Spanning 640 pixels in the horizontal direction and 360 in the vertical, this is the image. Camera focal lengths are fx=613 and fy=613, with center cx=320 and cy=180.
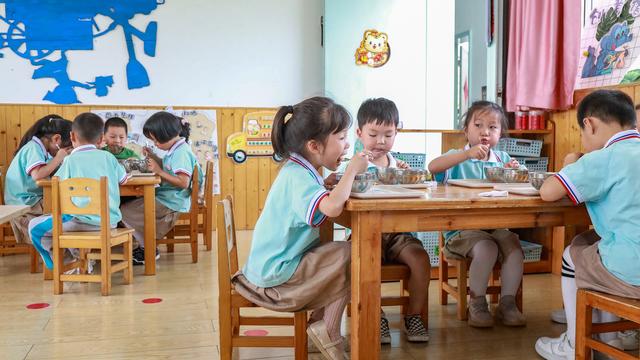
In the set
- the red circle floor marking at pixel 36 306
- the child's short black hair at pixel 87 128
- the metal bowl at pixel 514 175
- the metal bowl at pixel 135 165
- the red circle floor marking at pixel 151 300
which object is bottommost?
the red circle floor marking at pixel 151 300

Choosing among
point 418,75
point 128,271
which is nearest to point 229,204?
point 128,271

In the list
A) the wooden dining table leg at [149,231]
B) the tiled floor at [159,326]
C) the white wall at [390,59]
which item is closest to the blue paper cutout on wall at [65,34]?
the white wall at [390,59]

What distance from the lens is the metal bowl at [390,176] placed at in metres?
2.26

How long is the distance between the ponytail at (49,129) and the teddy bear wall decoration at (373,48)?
8.35 feet

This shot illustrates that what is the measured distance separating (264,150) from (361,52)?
1.25 metres

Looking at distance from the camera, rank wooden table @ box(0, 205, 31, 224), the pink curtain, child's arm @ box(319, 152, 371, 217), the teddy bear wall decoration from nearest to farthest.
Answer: wooden table @ box(0, 205, 31, 224)
child's arm @ box(319, 152, 371, 217)
the pink curtain
the teddy bear wall decoration

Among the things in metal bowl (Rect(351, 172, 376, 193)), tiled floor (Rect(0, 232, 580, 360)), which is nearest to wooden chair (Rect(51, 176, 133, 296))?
tiled floor (Rect(0, 232, 580, 360))

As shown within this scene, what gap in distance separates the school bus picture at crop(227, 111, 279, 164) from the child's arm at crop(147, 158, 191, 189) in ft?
4.58

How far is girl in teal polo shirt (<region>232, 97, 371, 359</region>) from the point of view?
183cm

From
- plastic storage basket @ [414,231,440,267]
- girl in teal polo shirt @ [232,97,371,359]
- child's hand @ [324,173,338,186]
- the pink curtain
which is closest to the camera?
girl in teal polo shirt @ [232,97,371,359]

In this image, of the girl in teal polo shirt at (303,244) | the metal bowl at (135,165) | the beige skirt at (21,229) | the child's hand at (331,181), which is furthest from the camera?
the metal bowl at (135,165)

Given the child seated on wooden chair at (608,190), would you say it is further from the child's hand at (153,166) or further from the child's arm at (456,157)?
the child's hand at (153,166)

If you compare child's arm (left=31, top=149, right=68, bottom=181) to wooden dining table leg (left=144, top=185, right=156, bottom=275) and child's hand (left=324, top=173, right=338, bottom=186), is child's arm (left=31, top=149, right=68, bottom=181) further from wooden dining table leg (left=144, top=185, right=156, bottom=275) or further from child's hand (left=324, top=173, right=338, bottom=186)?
child's hand (left=324, top=173, right=338, bottom=186)

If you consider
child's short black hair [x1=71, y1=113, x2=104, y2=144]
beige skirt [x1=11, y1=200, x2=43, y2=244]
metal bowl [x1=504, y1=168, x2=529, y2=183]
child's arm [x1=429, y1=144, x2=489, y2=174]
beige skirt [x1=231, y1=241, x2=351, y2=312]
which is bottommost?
beige skirt [x1=11, y1=200, x2=43, y2=244]
